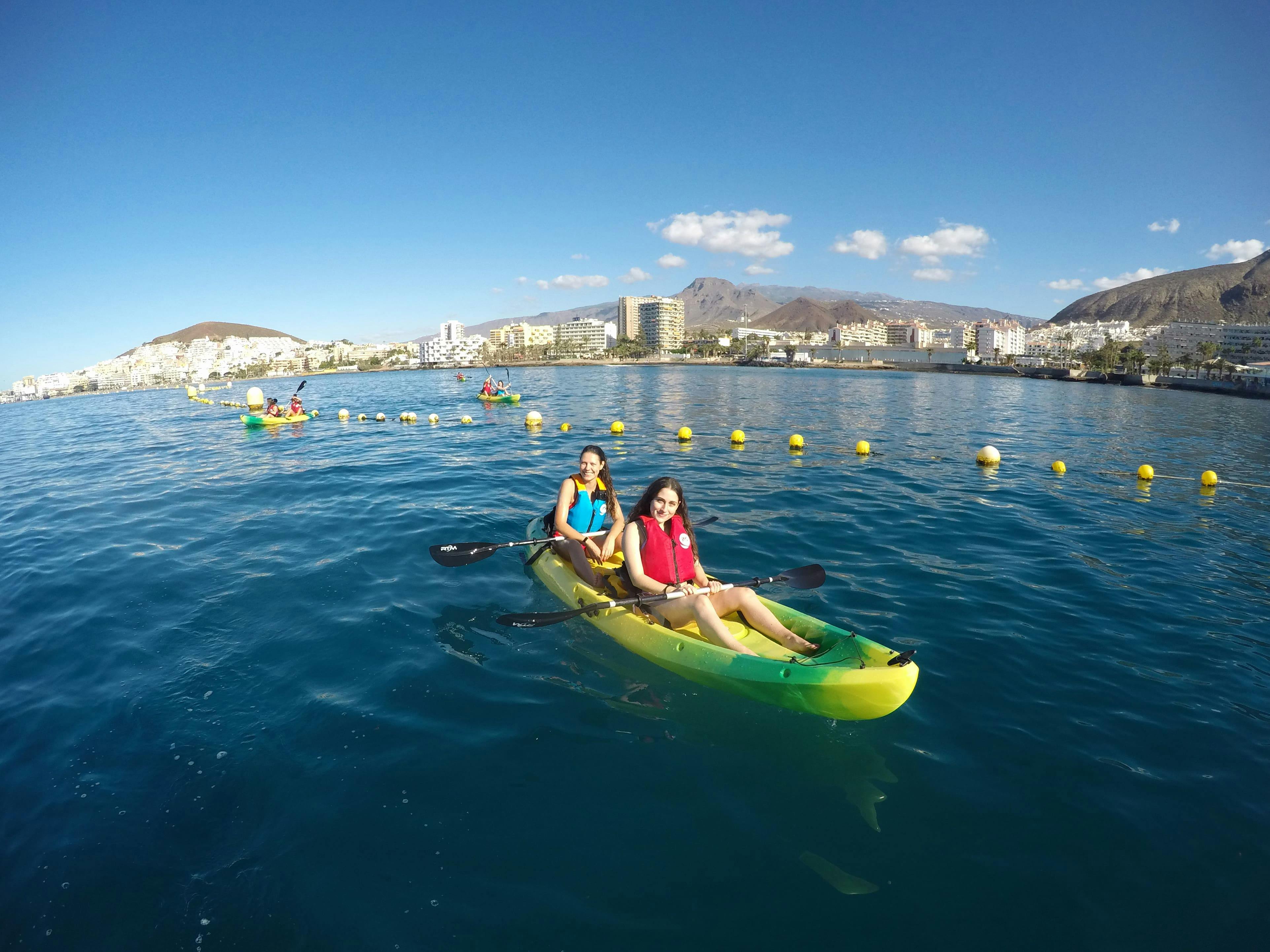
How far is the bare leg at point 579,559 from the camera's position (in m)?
7.29

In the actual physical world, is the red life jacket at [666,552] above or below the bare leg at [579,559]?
above

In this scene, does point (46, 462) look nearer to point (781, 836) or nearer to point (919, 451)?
point (781, 836)

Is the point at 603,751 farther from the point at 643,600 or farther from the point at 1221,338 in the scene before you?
the point at 1221,338

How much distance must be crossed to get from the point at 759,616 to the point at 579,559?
2646 mm

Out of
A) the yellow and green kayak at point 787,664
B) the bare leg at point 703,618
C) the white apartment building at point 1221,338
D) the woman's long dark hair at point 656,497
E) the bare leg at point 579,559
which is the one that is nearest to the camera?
the yellow and green kayak at point 787,664

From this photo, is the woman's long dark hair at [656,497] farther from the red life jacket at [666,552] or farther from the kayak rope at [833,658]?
the kayak rope at [833,658]

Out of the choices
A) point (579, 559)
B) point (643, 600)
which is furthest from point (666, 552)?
point (579, 559)

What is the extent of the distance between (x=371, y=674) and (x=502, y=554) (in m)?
3.69

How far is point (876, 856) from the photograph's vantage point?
3.96 meters

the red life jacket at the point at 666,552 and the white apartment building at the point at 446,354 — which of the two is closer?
the red life jacket at the point at 666,552

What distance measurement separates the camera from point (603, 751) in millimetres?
4992

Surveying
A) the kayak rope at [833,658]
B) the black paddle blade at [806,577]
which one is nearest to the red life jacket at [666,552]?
the black paddle blade at [806,577]

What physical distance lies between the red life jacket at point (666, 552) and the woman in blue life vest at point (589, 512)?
1573 millimetres

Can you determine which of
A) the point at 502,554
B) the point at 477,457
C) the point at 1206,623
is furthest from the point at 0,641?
the point at 1206,623
